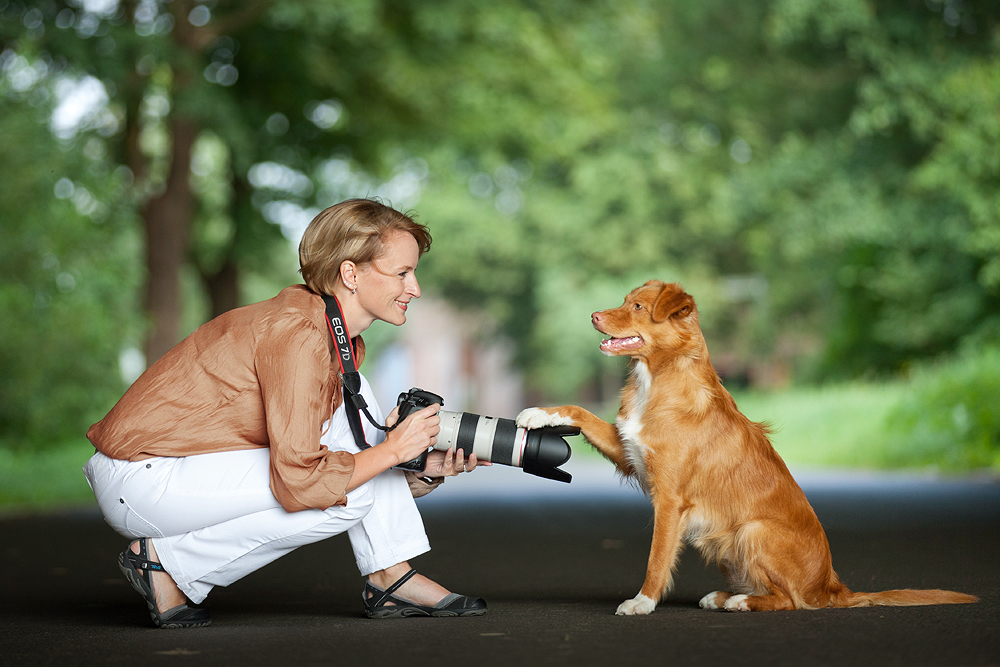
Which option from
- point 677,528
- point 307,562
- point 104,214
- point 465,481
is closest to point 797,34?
point 465,481

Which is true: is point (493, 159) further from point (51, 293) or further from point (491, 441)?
point (491, 441)

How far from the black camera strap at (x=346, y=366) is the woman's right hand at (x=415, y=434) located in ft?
0.30

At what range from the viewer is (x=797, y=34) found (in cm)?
1889

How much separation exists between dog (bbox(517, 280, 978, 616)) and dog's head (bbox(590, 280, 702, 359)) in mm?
96

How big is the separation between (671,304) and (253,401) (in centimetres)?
166

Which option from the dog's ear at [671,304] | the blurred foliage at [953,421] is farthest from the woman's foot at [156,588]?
the blurred foliage at [953,421]

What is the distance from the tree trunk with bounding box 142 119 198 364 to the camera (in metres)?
14.6

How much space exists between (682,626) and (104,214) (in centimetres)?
1304

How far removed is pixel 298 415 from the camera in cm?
337

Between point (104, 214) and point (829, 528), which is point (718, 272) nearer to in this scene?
point (104, 214)

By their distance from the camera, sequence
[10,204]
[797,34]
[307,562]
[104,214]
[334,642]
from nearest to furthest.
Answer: [334,642]
[307,562]
[10,204]
[104,214]
[797,34]

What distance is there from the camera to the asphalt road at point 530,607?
308cm

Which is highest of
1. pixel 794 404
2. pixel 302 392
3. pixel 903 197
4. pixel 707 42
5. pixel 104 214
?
pixel 707 42

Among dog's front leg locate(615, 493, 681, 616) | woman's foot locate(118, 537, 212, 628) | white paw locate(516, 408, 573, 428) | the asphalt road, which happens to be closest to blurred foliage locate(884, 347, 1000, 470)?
the asphalt road
